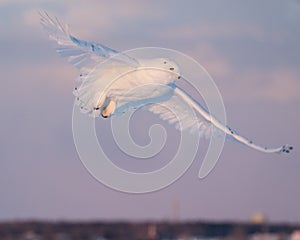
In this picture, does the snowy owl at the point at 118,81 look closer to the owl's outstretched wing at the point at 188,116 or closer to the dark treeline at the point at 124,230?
the owl's outstretched wing at the point at 188,116

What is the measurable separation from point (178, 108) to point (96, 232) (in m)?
9.99

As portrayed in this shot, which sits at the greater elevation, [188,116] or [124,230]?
[188,116]

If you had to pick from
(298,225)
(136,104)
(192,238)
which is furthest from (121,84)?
(298,225)

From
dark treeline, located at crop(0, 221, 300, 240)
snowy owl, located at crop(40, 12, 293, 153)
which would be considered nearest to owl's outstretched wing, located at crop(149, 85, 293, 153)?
snowy owl, located at crop(40, 12, 293, 153)

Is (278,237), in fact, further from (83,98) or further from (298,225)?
(83,98)

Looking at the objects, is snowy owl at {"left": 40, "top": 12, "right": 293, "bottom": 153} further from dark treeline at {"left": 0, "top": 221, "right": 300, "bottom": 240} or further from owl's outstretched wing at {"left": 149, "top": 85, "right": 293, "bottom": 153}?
dark treeline at {"left": 0, "top": 221, "right": 300, "bottom": 240}

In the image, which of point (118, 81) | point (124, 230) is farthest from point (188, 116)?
point (124, 230)

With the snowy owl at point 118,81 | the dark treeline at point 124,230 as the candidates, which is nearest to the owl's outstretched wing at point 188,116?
the snowy owl at point 118,81

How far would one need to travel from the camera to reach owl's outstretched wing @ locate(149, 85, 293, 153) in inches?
2044

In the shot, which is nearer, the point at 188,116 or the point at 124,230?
the point at 188,116

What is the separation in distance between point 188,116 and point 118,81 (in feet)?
8.51

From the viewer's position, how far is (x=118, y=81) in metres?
54.1

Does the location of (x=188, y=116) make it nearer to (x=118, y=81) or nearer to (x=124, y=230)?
(x=118, y=81)

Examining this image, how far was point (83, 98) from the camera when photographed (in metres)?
53.9
